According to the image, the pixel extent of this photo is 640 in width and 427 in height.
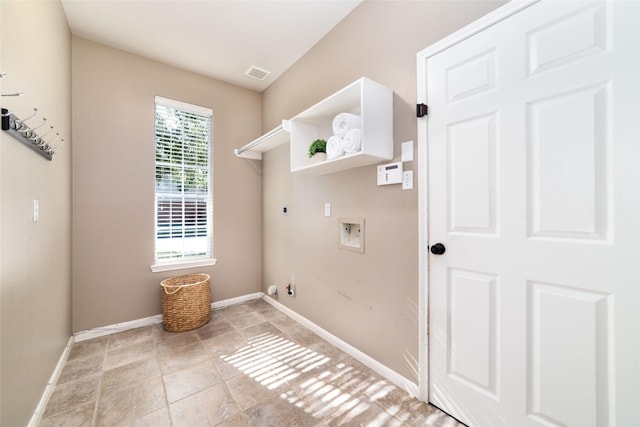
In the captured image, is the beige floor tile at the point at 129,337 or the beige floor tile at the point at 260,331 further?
the beige floor tile at the point at 260,331

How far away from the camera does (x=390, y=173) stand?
Answer: 183 centimetres

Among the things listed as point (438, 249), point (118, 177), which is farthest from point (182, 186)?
point (438, 249)

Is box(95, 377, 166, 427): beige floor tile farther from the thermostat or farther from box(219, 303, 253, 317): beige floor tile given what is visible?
the thermostat

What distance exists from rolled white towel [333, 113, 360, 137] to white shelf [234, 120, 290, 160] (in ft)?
2.38

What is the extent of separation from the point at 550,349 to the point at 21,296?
8.52 feet

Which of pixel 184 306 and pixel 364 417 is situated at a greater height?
pixel 184 306

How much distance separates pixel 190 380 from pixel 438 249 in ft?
6.37

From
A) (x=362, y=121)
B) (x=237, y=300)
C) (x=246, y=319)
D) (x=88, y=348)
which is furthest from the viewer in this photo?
(x=237, y=300)

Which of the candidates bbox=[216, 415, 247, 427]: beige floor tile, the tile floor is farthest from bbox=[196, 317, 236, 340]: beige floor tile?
bbox=[216, 415, 247, 427]: beige floor tile

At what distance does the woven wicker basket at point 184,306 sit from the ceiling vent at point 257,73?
2.50 metres

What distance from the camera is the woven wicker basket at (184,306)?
264 centimetres

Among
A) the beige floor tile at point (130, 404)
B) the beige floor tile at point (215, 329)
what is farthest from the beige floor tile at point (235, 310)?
the beige floor tile at point (130, 404)

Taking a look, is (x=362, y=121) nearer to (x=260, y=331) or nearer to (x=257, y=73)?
(x=257, y=73)

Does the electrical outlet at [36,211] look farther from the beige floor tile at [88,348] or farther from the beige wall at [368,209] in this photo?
the beige wall at [368,209]
